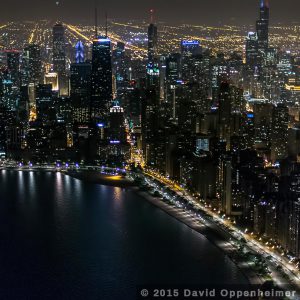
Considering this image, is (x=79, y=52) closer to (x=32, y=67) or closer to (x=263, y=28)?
(x=32, y=67)

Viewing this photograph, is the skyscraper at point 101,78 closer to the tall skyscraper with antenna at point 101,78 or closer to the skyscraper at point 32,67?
the tall skyscraper with antenna at point 101,78

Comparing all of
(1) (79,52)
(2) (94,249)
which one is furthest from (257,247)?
(1) (79,52)

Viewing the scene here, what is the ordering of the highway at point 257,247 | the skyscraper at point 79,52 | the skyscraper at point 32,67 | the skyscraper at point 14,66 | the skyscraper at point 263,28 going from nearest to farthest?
the highway at point 257,247
the skyscraper at point 263,28
the skyscraper at point 79,52
the skyscraper at point 14,66
the skyscraper at point 32,67

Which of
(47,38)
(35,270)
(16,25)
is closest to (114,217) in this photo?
(35,270)

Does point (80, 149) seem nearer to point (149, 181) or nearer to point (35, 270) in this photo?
point (149, 181)

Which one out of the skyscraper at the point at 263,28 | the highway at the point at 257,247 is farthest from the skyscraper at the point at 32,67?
the highway at the point at 257,247
